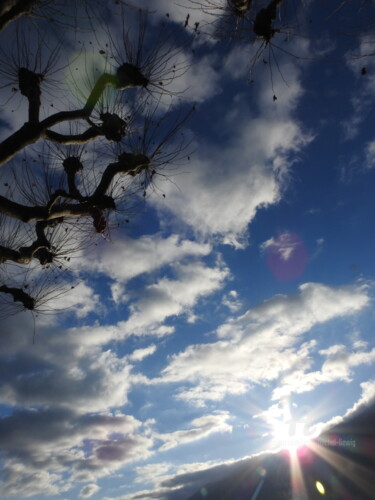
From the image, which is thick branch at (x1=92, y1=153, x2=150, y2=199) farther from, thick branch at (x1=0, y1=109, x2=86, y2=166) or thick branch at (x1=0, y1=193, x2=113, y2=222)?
thick branch at (x1=0, y1=109, x2=86, y2=166)

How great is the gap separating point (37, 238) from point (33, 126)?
2.77 m

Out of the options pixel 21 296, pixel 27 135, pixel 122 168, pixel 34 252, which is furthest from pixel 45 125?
pixel 21 296

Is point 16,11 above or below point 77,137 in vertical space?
above

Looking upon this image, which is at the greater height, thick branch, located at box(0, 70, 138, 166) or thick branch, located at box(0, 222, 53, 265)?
thick branch, located at box(0, 70, 138, 166)

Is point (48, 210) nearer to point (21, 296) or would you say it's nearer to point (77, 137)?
point (77, 137)

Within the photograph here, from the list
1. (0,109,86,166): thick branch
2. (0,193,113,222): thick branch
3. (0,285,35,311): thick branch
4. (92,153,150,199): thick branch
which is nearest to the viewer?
(0,109,86,166): thick branch

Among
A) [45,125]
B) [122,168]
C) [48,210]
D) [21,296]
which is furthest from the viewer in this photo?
[21,296]

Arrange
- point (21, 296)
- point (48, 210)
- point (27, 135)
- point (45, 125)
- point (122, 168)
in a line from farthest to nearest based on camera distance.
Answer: point (21, 296) < point (122, 168) < point (48, 210) < point (45, 125) < point (27, 135)

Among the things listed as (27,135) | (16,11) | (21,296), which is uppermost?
(16,11)

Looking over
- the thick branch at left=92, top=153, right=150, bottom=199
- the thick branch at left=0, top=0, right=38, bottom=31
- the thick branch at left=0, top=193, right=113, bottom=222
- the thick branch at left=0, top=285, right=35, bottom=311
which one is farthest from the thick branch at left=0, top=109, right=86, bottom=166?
the thick branch at left=0, top=285, right=35, bottom=311

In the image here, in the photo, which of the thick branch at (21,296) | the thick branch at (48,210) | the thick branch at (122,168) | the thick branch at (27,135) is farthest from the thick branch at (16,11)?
the thick branch at (21,296)

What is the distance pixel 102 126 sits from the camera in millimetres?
6703

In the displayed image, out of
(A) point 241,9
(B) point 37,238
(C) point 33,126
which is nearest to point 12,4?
(C) point 33,126

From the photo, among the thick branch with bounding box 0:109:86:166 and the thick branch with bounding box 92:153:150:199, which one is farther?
the thick branch with bounding box 92:153:150:199
